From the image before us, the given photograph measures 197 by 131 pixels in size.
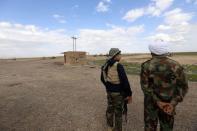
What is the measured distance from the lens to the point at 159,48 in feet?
17.9

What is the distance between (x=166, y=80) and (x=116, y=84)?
70.9 inches

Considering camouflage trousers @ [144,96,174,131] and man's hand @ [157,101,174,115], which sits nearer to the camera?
man's hand @ [157,101,174,115]

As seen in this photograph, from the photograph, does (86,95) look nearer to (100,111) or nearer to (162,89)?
(100,111)

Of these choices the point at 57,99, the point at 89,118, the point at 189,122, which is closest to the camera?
the point at 189,122

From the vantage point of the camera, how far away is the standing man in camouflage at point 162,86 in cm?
533

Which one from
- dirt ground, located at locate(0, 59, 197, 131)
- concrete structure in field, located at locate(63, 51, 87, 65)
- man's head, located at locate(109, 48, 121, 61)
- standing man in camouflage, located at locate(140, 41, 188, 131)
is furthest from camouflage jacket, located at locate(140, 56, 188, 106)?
concrete structure in field, located at locate(63, 51, 87, 65)

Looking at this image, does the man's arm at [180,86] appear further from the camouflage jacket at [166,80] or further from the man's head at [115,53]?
the man's head at [115,53]

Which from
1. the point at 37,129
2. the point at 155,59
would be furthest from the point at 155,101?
the point at 37,129

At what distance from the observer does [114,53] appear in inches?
275

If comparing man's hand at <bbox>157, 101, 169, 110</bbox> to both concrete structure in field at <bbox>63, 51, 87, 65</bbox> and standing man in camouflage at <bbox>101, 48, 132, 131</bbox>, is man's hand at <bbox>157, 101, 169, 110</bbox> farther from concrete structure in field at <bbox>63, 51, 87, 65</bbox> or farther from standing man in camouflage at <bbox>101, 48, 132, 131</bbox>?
concrete structure in field at <bbox>63, 51, 87, 65</bbox>

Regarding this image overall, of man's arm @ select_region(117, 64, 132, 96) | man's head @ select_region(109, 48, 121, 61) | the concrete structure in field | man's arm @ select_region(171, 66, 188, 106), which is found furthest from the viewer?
the concrete structure in field

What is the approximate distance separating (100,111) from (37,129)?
2651 mm

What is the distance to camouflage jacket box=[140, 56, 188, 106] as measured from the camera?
5309mm

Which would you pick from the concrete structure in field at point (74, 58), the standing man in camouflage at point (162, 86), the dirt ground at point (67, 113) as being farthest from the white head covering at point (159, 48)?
the concrete structure in field at point (74, 58)
